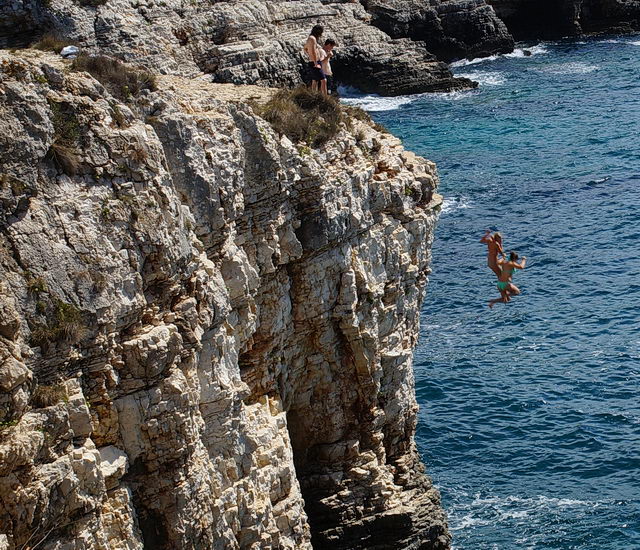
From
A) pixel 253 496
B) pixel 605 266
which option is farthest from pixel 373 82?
pixel 253 496

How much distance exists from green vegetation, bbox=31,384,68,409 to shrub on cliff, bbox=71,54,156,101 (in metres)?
5.98

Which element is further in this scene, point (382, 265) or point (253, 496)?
point (382, 265)

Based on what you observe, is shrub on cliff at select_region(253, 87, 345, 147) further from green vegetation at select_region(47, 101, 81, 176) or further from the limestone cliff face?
green vegetation at select_region(47, 101, 81, 176)

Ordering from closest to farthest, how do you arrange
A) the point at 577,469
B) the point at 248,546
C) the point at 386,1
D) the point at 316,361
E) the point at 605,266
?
1. the point at 248,546
2. the point at 316,361
3. the point at 577,469
4. the point at 605,266
5. the point at 386,1

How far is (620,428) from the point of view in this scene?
3844 cm

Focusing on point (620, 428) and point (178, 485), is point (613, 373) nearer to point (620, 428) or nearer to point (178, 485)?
point (620, 428)

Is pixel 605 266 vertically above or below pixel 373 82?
below

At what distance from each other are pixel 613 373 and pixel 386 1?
56953mm

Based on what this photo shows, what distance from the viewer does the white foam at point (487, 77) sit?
290 ft

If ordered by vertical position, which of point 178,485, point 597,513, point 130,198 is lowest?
point 597,513

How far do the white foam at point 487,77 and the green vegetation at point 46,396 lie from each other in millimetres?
73612

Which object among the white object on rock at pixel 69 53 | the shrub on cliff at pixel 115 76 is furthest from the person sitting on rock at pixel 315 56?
the shrub on cliff at pixel 115 76

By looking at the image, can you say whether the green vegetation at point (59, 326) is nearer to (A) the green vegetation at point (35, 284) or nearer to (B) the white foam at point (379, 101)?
(A) the green vegetation at point (35, 284)

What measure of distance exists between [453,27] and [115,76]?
258 feet
